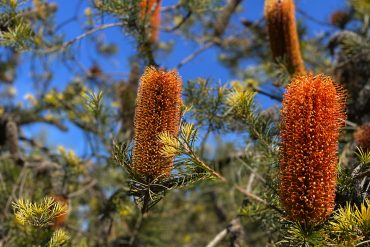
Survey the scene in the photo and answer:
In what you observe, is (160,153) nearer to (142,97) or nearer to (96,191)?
(142,97)

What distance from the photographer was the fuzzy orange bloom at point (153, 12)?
7.91 ft

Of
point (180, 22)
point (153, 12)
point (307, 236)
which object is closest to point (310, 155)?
point (307, 236)

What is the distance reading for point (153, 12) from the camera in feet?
8.22

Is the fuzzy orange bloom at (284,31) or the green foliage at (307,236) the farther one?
the fuzzy orange bloom at (284,31)

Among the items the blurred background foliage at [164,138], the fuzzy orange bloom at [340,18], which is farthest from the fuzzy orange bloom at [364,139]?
the fuzzy orange bloom at [340,18]

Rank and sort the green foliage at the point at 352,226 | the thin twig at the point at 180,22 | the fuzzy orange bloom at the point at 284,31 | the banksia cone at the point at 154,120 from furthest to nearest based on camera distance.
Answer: the thin twig at the point at 180,22
the fuzzy orange bloom at the point at 284,31
the banksia cone at the point at 154,120
the green foliage at the point at 352,226

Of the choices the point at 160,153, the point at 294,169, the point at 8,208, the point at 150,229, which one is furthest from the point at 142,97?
the point at 150,229

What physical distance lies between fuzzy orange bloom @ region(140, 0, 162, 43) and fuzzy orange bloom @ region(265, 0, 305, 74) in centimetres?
53

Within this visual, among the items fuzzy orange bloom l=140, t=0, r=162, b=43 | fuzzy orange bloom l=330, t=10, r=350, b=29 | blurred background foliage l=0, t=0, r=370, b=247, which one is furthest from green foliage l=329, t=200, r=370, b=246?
fuzzy orange bloom l=330, t=10, r=350, b=29

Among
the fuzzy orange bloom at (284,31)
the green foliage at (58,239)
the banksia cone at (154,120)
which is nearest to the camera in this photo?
the banksia cone at (154,120)

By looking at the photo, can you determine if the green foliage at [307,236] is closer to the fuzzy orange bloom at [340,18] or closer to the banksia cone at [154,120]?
the banksia cone at [154,120]

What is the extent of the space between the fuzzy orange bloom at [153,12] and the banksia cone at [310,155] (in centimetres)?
122

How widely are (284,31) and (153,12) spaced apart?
0.63 metres

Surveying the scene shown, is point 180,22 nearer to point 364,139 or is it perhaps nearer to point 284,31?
point 284,31
